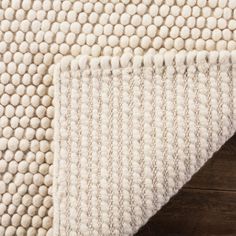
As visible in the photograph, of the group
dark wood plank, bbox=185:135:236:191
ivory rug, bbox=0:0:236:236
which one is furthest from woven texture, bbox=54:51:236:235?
dark wood plank, bbox=185:135:236:191

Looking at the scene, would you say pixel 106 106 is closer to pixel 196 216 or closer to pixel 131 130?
pixel 131 130

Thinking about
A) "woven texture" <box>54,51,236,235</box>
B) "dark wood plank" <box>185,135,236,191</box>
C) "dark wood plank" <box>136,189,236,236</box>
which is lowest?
"dark wood plank" <box>136,189,236,236</box>

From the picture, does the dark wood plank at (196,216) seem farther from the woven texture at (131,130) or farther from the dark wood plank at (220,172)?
the woven texture at (131,130)

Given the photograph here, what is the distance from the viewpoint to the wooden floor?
2.49 ft

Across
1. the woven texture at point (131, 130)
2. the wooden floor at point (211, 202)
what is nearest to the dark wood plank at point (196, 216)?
the wooden floor at point (211, 202)

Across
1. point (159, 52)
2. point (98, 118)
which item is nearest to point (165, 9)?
point (159, 52)

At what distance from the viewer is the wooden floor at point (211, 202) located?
0.76 m

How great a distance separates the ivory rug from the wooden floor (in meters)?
0.17

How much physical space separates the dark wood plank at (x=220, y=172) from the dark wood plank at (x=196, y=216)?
13 mm

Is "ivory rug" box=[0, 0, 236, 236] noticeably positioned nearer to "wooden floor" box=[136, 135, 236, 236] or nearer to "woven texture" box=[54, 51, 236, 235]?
"woven texture" box=[54, 51, 236, 235]

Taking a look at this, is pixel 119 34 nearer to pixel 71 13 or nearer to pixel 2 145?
pixel 71 13

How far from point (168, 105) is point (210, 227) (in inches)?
10.9

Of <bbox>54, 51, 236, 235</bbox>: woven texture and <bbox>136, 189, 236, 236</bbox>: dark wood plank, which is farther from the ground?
<bbox>54, 51, 236, 235</bbox>: woven texture

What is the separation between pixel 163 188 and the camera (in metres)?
0.60
